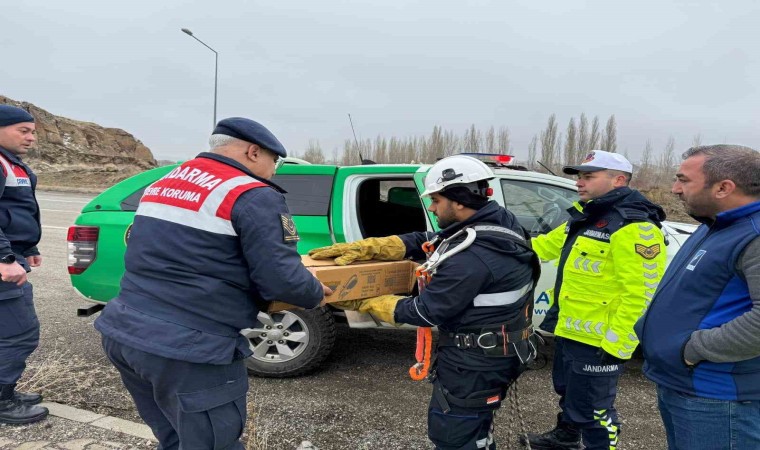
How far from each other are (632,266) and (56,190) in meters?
26.5

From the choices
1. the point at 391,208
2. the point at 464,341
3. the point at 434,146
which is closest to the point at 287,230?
the point at 464,341

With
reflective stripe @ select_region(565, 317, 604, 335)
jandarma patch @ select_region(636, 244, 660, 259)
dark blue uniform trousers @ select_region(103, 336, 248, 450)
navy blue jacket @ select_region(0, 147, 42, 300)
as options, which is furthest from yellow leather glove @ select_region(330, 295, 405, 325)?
navy blue jacket @ select_region(0, 147, 42, 300)

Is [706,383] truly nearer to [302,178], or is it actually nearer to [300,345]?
[300,345]

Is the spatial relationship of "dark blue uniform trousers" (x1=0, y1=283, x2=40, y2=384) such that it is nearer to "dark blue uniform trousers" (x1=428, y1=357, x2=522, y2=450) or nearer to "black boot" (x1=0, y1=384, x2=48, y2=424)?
"black boot" (x1=0, y1=384, x2=48, y2=424)

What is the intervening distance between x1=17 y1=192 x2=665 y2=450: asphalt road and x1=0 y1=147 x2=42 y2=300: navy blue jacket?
0.95 m

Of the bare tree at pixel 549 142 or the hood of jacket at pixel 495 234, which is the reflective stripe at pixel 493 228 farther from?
the bare tree at pixel 549 142

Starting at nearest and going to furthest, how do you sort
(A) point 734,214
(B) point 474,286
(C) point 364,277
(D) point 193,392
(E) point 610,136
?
(A) point 734,214, (D) point 193,392, (B) point 474,286, (C) point 364,277, (E) point 610,136

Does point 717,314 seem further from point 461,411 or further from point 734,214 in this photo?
point 461,411

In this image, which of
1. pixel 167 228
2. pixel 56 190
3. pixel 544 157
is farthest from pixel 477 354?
pixel 544 157

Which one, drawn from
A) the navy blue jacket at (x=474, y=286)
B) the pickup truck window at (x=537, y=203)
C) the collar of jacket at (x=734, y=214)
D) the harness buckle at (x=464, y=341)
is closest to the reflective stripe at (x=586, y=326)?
the navy blue jacket at (x=474, y=286)

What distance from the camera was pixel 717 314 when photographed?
5.30 ft

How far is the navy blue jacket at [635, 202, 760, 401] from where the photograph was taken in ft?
5.17

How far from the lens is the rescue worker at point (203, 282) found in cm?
167

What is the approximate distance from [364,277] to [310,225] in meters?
1.52
